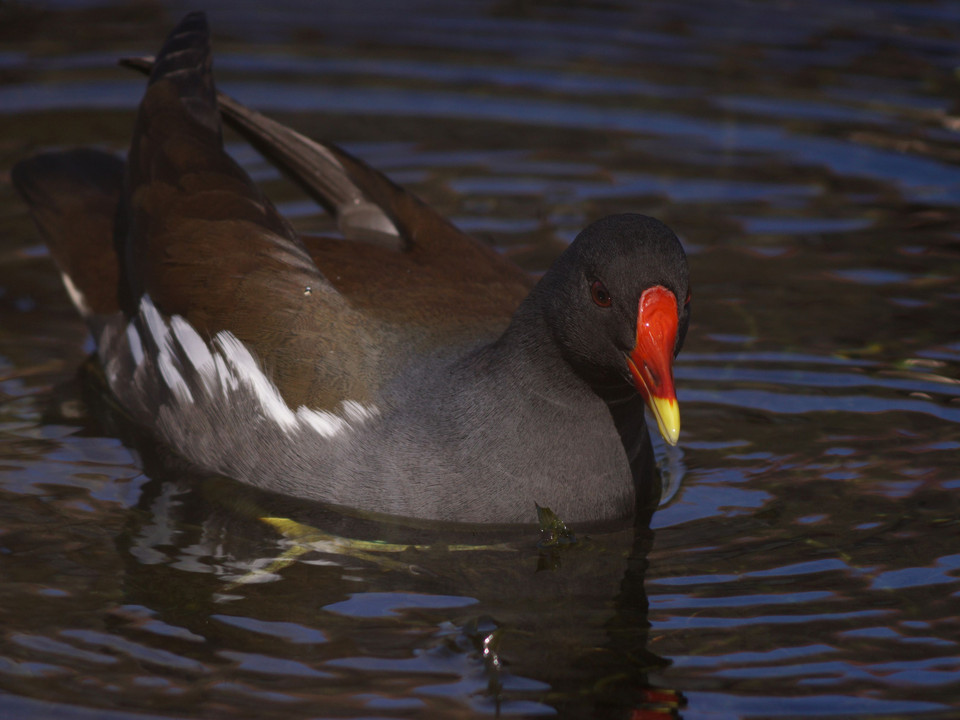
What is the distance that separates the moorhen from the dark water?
193 mm

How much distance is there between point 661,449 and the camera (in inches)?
216

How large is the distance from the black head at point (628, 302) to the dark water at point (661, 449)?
667 mm

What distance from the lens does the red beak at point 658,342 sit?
14.1 feet

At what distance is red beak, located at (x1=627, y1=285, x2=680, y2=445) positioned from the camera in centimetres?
429

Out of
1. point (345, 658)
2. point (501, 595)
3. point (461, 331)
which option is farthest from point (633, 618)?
point (461, 331)

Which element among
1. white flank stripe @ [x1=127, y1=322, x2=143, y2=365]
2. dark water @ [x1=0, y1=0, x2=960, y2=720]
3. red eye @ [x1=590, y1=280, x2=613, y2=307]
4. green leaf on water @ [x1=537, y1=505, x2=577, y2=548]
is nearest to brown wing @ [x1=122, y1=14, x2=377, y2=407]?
white flank stripe @ [x1=127, y1=322, x2=143, y2=365]

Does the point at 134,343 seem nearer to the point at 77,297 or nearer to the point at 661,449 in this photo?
the point at 77,297

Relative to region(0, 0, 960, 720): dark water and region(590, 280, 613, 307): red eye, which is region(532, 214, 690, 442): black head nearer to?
region(590, 280, 613, 307): red eye

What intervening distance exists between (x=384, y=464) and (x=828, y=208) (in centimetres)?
376

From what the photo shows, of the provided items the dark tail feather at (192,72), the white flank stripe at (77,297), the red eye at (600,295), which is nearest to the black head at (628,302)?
the red eye at (600,295)

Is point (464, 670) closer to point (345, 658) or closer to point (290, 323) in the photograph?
point (345, 658)

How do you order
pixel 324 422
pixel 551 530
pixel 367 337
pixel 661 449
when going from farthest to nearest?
pixel 661 449, pixel 367 337, pixel 324 422, pixel 551 530

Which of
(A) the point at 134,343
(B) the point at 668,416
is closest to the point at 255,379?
(A) the point at 134,343

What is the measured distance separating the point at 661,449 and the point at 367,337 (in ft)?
4.16
